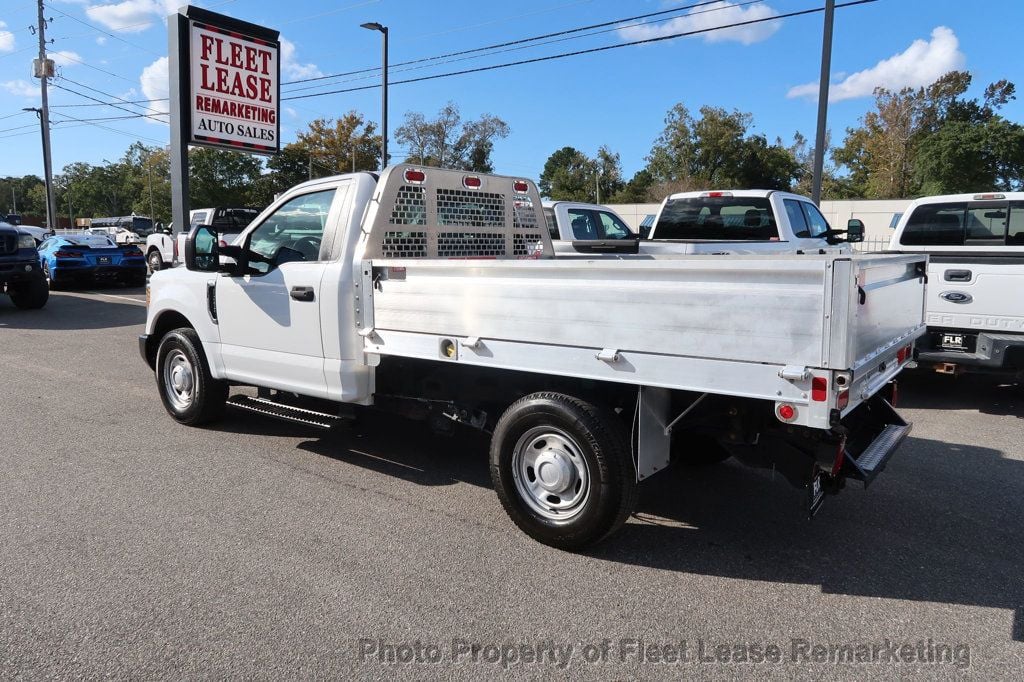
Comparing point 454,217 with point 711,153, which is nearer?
point 454,217

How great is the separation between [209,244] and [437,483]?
2.46 m

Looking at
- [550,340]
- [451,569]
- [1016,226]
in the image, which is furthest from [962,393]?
[451,569]

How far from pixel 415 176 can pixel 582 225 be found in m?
7.46

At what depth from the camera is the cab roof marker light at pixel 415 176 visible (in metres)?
5.04

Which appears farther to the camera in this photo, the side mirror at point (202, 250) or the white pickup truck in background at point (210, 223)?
the white pickup truck in background at point (210, 223)

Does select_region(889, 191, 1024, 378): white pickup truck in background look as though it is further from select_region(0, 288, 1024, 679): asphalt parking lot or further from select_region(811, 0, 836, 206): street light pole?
select_region(811, 0, 836, 206): street light pole

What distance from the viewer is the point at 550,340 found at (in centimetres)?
386

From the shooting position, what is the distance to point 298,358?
5227mm

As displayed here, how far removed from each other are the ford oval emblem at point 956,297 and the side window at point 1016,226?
1355 mm

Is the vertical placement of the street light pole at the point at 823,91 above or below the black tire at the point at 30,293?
above

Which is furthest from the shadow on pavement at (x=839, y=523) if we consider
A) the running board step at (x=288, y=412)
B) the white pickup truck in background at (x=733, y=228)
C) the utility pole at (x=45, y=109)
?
the utility pole at (x=45, y=109)

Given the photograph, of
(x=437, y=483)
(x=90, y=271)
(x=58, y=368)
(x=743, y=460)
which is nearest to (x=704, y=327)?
(x=743, y=460)

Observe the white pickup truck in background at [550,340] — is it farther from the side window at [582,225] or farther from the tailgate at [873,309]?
the side window at [582,225]

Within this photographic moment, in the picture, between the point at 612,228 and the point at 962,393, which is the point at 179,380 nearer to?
the point at 962,393
